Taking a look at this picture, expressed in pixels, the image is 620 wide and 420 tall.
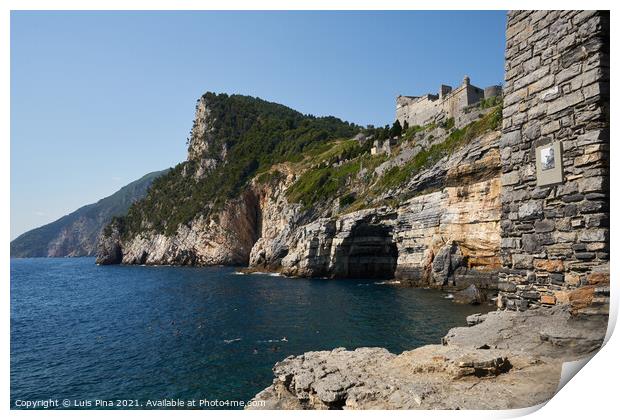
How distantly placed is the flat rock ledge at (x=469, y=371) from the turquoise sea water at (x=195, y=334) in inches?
282

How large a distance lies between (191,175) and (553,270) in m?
114

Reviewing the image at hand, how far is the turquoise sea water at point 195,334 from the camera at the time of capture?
1566cm

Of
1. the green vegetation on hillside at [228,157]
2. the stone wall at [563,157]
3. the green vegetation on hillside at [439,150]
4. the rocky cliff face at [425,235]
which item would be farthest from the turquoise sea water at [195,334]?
the green vegetation on hillside at [228,157]

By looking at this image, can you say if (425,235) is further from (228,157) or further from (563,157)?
(228,157)

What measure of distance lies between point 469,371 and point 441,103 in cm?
6414

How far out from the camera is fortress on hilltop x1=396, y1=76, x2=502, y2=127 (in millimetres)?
55594

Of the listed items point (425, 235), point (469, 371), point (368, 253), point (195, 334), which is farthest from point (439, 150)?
point (469, 371)

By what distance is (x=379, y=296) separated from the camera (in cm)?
3503

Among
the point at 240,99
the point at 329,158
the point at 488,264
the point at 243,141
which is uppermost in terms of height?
the point at 240,99

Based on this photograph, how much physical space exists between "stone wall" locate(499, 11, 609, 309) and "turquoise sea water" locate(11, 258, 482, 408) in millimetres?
10759

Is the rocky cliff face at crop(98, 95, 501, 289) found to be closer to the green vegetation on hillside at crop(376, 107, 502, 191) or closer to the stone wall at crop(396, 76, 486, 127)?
the green vegetation on hillside at crop(376, 107, 502, 191)

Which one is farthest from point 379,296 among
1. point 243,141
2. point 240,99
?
point 240,99

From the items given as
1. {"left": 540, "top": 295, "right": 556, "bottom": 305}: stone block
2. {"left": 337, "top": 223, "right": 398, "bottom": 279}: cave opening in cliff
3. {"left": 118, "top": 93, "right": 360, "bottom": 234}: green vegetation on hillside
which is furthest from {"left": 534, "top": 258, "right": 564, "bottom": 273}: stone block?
{"left": 118, "top": 93, "right": 360, "bottom": 234}: green vegetation on hillside
